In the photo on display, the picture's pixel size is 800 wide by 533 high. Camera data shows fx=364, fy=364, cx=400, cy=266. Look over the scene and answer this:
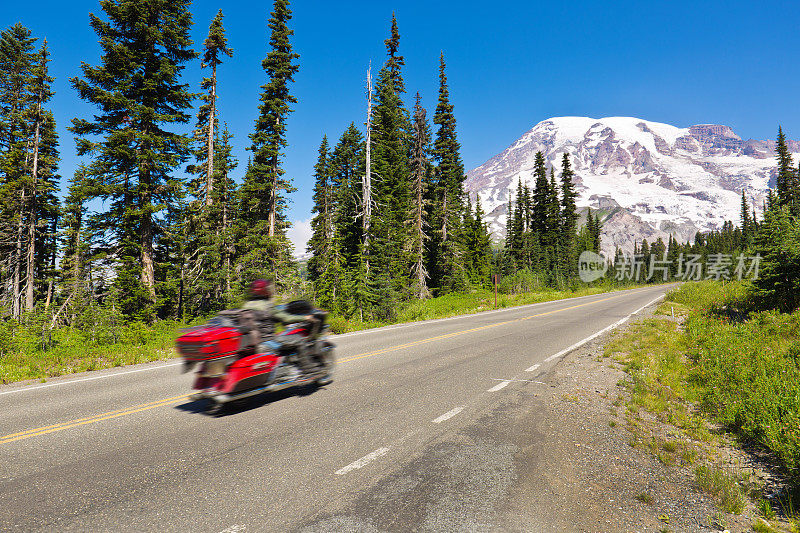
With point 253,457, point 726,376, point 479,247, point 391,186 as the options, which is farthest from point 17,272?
point 479,247

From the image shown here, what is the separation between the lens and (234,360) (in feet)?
18.4

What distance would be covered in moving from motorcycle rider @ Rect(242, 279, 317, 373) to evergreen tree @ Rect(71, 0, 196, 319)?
1456cm

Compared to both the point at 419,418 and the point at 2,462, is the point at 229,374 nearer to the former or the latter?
the point at 2,462

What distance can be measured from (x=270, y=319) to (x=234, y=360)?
2.98ft

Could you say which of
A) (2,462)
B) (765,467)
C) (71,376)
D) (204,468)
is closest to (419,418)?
(204,468)

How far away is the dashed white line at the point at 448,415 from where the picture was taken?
17.5ft

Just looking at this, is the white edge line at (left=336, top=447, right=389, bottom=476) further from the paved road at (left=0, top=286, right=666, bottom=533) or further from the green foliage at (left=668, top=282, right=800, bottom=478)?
the green foliage at (left=668, top=282, right=800, bottom=478)

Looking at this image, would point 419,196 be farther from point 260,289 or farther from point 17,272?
point 17,272

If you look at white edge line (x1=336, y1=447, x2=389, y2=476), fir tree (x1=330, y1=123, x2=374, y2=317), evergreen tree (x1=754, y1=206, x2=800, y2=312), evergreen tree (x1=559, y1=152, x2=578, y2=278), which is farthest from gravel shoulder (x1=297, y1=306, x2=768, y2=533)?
evergreen tree (x1=559, y1=152, x2=578, y2=278)

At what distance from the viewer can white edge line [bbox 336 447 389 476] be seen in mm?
3879

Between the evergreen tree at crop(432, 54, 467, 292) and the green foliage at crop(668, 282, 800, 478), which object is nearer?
the green foliage at crop(668, 282, 800, 478)

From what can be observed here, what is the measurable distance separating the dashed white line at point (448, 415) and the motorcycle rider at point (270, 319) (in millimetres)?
2647

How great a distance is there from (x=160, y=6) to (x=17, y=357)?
17.8m

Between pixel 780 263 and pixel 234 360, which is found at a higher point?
pixel 780 263
